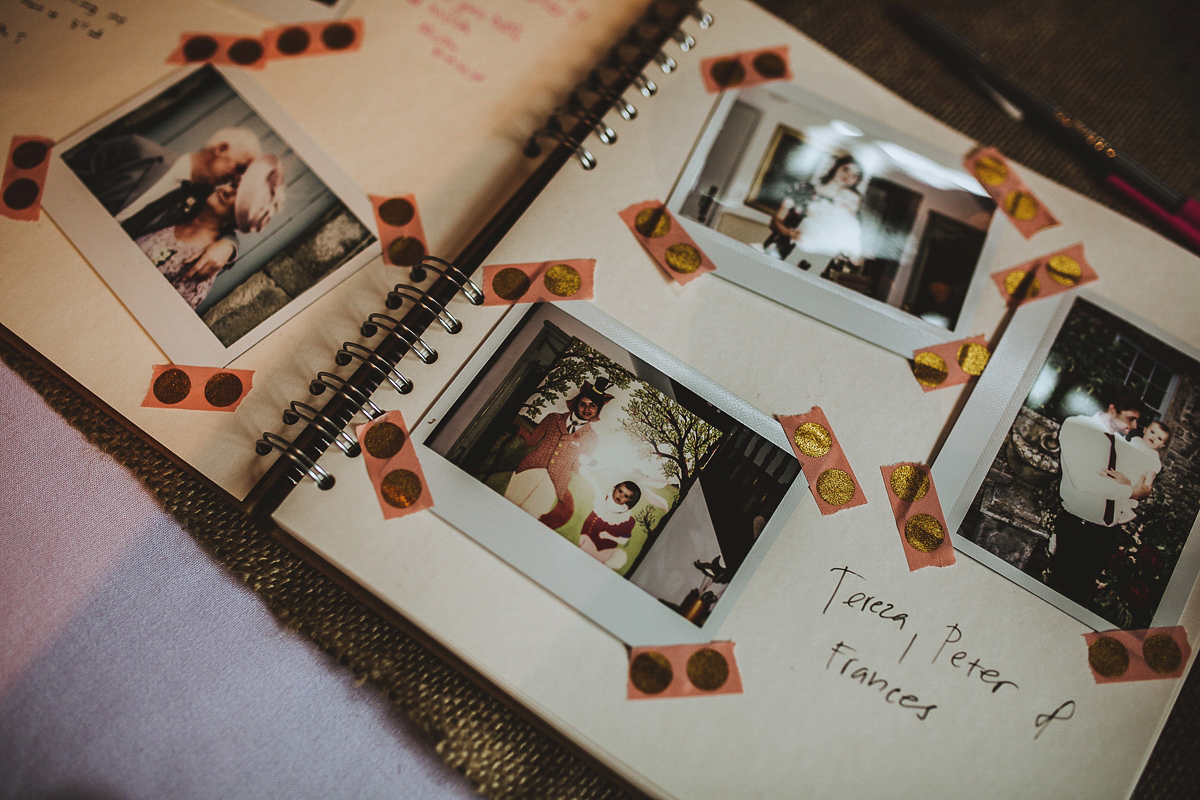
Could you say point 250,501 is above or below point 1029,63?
below

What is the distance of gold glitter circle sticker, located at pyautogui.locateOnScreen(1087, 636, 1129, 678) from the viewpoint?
0.50 metres

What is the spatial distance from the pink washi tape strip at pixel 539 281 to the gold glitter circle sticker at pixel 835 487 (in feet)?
0.87

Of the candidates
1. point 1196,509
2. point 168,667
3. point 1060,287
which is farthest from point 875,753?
point 168,667

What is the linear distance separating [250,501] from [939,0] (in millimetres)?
956

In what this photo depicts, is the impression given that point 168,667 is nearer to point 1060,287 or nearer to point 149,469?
point 149,469

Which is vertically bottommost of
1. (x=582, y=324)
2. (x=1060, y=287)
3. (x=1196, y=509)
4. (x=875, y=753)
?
(x=875, y=753)

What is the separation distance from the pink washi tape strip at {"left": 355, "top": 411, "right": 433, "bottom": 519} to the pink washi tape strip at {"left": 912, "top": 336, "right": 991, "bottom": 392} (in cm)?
46

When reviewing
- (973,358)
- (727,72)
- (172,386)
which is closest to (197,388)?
(172,386)

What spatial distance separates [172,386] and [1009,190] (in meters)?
0.85

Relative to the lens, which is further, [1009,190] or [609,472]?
[1009,190]

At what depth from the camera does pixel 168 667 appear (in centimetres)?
49

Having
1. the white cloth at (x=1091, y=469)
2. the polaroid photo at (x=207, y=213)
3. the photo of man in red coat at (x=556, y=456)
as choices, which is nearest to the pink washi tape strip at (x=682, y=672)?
the photo of man in red coat at (x=556, y=456)

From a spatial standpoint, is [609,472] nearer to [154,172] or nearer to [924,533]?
[924,533]

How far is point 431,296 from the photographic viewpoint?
0.53 meters
